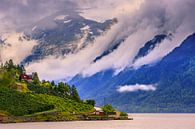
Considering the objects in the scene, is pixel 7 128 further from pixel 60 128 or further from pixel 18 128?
pixel 60 128

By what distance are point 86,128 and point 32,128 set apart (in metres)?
19.5

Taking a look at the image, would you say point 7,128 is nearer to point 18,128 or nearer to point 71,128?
point 18,128

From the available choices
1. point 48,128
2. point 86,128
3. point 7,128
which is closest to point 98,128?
point 86,128

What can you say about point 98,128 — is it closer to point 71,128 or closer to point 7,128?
point 71,128

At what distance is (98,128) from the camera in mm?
194375

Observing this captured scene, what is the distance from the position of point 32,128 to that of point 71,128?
14.5m

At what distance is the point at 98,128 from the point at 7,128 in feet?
106

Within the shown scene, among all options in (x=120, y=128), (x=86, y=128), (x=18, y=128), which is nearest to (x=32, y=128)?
(x=18, y=128)

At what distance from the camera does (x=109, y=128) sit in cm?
19612

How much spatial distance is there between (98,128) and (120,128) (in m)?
9.58

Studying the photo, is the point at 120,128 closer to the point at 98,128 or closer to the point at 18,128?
the point at 98,128

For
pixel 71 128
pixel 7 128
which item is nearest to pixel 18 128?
pixel 7 128

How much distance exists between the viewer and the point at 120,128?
655ft

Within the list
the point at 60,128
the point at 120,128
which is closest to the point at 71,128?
the point at 60,128
